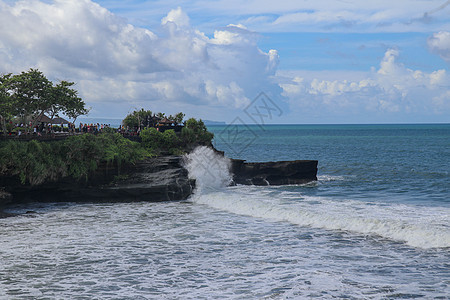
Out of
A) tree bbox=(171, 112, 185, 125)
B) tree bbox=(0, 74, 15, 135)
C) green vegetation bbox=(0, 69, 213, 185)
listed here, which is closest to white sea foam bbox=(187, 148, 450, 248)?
green vegetation bbox=(0, 69, 213, 185)

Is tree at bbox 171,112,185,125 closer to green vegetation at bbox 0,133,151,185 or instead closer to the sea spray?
the sea spray

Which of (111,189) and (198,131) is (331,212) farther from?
(198,131)

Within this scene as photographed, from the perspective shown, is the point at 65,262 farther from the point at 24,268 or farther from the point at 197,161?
the point at 197,161

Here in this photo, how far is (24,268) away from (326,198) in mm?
23506

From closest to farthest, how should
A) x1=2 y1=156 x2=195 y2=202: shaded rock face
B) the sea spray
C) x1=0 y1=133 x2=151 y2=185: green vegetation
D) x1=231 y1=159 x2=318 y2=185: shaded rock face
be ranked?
x1=0 y1=133 x2=151 y2=185: green vegetation → x1=2 y1=156 x2=195 y2=202: shaded rock face → the sea spray → x1=231 y1=159 x2=318 y2=185: shaded rock face

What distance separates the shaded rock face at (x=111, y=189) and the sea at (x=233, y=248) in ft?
4.08

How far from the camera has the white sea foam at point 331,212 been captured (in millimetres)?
21250

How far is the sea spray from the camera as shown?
3803 cm

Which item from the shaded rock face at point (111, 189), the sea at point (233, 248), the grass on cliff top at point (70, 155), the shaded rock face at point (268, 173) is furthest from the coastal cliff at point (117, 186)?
the shaded rock face at point (268, 173)

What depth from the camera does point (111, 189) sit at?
1299 inches

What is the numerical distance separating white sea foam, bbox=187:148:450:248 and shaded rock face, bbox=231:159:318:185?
1985 millimetres

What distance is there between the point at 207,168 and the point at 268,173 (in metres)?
6.18

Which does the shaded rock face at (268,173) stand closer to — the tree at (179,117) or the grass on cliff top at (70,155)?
the grass on cliff top at (70,155)

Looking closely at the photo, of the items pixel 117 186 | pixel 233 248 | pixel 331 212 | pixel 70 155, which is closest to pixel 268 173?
pixel 331 212
